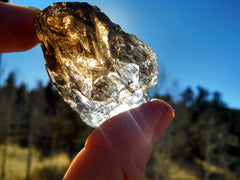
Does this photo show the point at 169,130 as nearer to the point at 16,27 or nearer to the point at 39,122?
the point at 39,122

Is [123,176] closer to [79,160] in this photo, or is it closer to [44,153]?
[79,160]

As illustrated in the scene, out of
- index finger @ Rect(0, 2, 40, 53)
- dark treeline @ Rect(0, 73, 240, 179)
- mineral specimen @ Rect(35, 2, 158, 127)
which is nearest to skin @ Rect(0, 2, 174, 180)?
mineral specimen @ Rect(35, 2, 158, 127)

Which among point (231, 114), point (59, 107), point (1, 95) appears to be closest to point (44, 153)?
point (59, 107)

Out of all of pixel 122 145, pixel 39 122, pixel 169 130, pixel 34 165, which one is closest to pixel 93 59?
pixel 122 145

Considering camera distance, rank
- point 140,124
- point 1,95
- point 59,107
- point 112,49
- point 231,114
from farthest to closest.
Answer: point 231,114 < point 59,107 < point 1,95 < point 112,49 < point 140,124

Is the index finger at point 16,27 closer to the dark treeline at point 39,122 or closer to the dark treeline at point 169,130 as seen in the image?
the dark treeline at point 169,130
